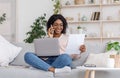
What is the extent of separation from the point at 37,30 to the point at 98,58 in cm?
246

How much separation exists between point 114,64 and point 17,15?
3.63 metres

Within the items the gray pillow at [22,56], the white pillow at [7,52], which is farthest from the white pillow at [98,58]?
the white pillow at [7,52]

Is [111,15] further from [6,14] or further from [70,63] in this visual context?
[70,63]

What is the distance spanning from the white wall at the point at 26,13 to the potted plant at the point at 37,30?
0.83ft

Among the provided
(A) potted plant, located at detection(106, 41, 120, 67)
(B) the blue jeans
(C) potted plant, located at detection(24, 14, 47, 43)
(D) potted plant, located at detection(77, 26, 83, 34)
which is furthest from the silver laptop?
(D) potted plant, located at detection(77, 26, 83, 34)

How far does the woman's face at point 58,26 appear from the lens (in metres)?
3.33

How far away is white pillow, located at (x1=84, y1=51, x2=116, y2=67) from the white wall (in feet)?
9.09

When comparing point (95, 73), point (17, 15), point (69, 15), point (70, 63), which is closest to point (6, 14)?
point (17, 15)

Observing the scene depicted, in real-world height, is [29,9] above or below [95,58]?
above

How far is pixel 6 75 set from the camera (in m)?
2.78

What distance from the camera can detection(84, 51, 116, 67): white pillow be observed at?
9.35 feet

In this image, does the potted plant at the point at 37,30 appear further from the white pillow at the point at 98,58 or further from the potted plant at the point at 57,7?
the white pillow at the point at 98,58

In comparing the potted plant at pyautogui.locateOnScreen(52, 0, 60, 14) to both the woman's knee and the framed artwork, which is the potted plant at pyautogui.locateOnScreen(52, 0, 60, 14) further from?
the woman's knee

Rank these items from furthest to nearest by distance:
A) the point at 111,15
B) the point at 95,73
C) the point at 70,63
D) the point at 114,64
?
the point at 111,15
the point at 70,63
the point at 95,73
the point at 114,64
